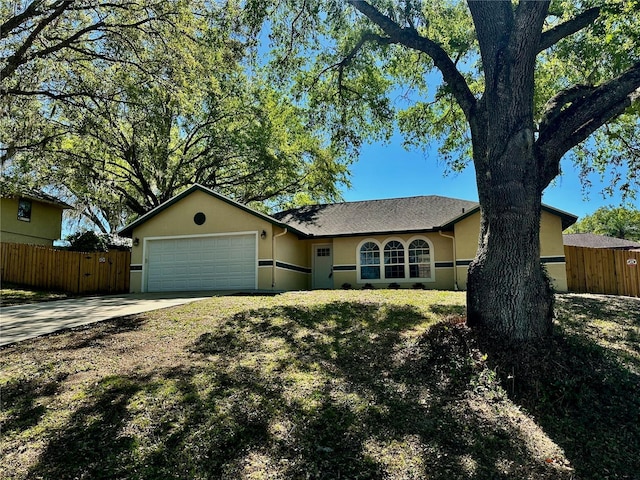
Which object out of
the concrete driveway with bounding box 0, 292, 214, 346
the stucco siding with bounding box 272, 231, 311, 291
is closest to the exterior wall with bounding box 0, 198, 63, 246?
the concrete driveway with bounding box 0, 292, 214, 346

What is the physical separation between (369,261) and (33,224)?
19.0m

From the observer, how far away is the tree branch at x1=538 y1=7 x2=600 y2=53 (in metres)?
6.54

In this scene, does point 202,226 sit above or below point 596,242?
below

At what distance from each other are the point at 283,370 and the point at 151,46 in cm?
1112

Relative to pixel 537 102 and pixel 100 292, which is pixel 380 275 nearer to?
pixel 537 102

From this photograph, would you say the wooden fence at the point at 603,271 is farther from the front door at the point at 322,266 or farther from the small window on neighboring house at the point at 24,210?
the small window on neighboring house at the point at 24,210

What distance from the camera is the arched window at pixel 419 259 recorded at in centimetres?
1638

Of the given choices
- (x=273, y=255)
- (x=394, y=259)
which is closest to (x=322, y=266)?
(x=394, y=259)

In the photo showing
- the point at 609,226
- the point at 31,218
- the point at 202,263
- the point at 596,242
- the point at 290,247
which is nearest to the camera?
the point at 202,263

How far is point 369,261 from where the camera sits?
17.1 meters

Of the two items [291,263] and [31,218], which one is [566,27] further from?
[31,218]

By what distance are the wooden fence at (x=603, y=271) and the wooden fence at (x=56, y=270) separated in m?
18.0

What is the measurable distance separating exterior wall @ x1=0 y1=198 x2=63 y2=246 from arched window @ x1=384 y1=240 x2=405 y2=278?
1938 cm

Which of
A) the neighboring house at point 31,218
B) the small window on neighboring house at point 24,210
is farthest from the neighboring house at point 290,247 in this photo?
the small window on neighboring house at point 24,210
